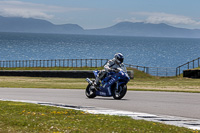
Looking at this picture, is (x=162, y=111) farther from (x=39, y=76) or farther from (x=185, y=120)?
(x=39, y=76)

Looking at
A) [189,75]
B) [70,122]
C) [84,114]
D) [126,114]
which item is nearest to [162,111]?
[126,114]

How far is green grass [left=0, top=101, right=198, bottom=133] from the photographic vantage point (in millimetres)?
9094

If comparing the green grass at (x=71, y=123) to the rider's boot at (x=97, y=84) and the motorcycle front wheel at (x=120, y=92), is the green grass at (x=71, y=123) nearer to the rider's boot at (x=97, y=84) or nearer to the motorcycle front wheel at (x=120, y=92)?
the motorcycle front wheel at (x=120, y=92)

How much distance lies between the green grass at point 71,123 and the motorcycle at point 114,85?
4.25 m

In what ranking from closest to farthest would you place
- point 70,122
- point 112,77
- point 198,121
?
point 70,122 < point 198,121 < point 112,77

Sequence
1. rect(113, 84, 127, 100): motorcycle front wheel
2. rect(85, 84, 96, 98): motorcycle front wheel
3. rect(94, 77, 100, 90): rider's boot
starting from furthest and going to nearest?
1. rect(85, 84, 96, 98): motorcycle front wheel
2. rect(94, 77, 100, 90): rider's boot
3. rect(113, 84, 127, 100): motorcycle front wheel

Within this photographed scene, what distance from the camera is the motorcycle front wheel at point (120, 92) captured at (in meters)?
16.4

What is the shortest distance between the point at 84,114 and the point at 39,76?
3298cm

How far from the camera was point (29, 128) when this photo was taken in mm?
9180

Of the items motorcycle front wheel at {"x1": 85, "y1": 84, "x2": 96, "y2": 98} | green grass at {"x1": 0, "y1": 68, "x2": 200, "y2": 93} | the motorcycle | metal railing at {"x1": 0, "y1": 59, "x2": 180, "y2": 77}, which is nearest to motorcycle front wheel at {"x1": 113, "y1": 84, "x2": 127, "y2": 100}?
the motorcycle

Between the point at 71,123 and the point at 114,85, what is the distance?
6943mm

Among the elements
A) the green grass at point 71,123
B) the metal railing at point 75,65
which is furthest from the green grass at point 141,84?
the green grass at point 71,123

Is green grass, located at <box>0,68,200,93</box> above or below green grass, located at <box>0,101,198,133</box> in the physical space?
below

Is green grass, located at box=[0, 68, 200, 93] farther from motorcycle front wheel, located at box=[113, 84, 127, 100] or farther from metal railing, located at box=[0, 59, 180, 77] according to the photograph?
metal railing, located at box=[0, 59, 180, 77]
